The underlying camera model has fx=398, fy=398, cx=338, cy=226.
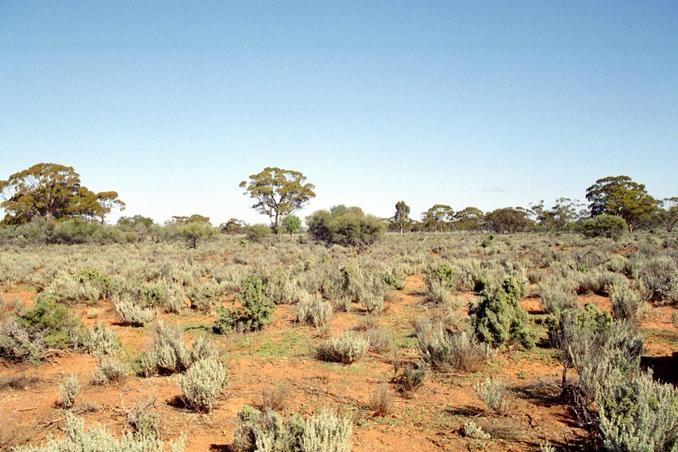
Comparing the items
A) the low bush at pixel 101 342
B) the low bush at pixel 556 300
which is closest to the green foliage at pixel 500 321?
the low bush at pixel 556 300

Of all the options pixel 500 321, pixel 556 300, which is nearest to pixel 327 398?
pixel 500 321

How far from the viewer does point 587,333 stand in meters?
6.35

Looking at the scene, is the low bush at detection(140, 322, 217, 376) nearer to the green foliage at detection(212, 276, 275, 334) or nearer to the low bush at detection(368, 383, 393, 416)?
the green foliage at detection(212, 276, 275, 334)

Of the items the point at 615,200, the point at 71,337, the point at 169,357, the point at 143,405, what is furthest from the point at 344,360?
the point at 615,200

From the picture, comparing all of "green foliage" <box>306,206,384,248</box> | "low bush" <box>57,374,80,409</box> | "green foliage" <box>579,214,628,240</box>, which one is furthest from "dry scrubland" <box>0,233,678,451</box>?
"green foliage" <box>579,214,628,240</box>

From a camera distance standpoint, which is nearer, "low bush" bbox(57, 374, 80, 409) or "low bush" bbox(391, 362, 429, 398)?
"low bush" bbox(57, 374, 80, 409)

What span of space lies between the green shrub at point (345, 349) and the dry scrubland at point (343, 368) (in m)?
0.03

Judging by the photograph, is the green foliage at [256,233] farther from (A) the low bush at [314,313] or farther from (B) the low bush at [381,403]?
(B) the low bush at [381,403]

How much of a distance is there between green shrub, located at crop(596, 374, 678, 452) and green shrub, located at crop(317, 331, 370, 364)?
13.1 feet

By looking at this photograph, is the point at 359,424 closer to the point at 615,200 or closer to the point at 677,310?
the point at 677,310

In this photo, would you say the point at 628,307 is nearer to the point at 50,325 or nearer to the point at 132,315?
the point at 132,315

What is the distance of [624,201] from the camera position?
43.5 meters

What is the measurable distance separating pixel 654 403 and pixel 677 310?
8.83 m

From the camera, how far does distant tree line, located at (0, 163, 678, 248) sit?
34000mm
